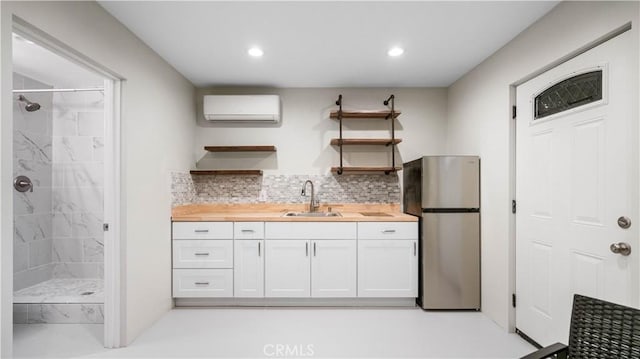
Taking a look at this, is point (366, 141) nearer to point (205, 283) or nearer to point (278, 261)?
point (278, 261)

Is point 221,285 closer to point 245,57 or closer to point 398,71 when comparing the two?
point 245,57

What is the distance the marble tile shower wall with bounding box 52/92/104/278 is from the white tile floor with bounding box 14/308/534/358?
813 millimetres

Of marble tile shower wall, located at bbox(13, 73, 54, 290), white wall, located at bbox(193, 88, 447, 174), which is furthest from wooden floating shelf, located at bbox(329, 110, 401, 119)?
marble tile shower wall, located at bbox(13, 73, 54, 290)

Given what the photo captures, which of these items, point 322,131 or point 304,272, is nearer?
point 304,272

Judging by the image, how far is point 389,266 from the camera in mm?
2941

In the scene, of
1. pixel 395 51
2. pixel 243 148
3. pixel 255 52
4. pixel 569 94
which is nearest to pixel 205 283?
pixel 243 148

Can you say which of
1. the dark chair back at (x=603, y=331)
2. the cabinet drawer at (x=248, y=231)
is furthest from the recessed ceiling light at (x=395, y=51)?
the dark chair back at (x=603, y=331)

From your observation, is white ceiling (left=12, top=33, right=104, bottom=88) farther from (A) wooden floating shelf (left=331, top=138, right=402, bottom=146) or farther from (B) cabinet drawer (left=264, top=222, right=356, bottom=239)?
(A) wooden floating shelf (left=331, top=138, right=402, bottom=146)

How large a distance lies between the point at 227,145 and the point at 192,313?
6.01 feet

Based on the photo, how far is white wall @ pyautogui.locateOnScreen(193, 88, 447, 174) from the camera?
3.57 meters

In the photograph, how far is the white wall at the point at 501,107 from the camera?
1782mm

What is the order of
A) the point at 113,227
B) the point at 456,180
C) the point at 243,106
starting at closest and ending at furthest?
the point at 113,227, the point at 456,180, the point at 243,106

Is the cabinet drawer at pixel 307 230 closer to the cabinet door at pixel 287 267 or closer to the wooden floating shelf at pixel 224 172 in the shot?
the cabinet door at pixel 287 267

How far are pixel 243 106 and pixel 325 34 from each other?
4.66 feet
